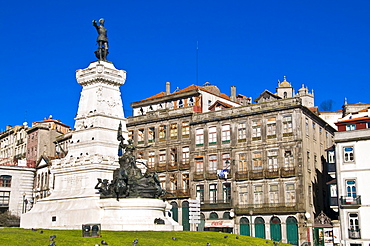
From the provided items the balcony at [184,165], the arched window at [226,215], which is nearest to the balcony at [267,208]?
the arched window at [226,215]

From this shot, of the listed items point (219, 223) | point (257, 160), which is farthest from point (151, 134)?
point (219, 223)

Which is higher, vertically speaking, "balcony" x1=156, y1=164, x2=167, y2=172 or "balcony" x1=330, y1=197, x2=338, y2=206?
"balcony" x1=156, y1=164, x2=167, y2=172

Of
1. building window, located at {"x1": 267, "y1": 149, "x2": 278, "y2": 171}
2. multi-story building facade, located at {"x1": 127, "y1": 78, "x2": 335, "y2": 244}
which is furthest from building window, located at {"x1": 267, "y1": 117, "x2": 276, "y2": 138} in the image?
building window, located at {"x1": 267, "y1": 149, "x2": 278, "y2": 171}

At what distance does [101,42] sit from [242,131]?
68.5 ft

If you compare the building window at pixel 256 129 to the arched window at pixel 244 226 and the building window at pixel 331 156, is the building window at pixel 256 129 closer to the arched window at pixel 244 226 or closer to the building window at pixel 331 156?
the building window at pixel 331 156

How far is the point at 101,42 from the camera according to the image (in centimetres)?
4738

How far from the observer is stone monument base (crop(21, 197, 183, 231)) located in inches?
1528

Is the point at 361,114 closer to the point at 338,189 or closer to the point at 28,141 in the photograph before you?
the point at 338,189

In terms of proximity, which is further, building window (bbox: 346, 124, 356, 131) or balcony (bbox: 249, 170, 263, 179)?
balcony (bbox: 249, 170, 263, 179)

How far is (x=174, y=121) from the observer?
2630 inches

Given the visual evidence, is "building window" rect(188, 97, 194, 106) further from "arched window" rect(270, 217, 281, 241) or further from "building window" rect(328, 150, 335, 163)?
"building window" rect(328, 150, 335, 163)

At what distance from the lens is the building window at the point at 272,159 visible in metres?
58.5

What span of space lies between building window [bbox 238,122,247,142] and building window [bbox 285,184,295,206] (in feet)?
24.6

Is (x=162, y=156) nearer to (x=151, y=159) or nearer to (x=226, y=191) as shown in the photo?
(x=151, y=159)
